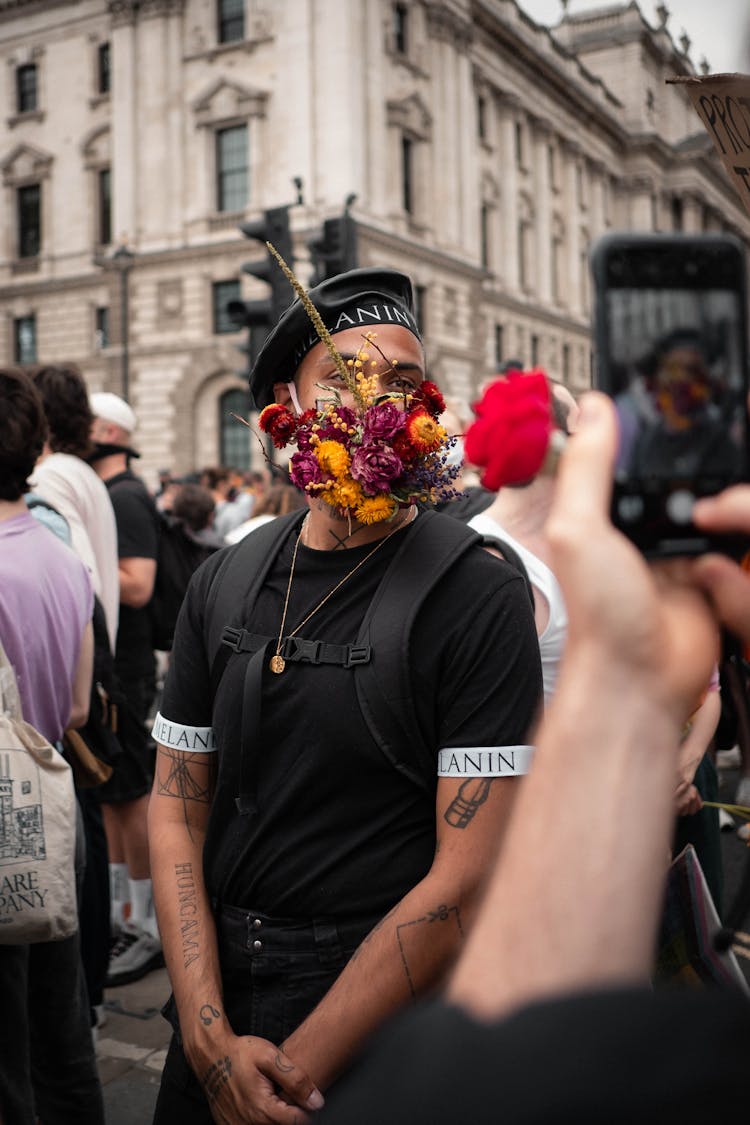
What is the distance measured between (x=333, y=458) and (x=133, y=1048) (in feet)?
8.56

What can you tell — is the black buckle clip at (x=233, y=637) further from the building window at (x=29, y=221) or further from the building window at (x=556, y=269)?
the building window at (x=556, y=269)

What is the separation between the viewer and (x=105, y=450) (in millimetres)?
4723

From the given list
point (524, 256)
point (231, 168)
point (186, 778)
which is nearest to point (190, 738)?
point (186, 778)

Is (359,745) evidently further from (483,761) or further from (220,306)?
(220,306)

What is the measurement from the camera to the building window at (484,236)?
122 feet

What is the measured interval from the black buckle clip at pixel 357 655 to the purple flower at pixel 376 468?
291 mm

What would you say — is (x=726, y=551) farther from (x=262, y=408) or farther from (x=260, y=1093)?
(x=262, y=408)

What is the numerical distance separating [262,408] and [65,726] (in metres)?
1.30

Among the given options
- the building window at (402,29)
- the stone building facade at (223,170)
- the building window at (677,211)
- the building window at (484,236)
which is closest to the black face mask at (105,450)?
the stone building facade at (223,170)

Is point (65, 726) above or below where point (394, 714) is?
below

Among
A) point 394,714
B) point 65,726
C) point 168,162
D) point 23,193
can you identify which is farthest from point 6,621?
point 23,193

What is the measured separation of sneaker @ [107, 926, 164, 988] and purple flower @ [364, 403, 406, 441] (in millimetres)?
3099

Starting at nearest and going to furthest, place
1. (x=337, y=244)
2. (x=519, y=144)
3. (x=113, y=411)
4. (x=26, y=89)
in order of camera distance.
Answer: (x=113, y=411) → (x=337, y=244) → (x=26, y=89) → (x=519, y=144)

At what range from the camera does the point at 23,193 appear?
3559 centimetres
